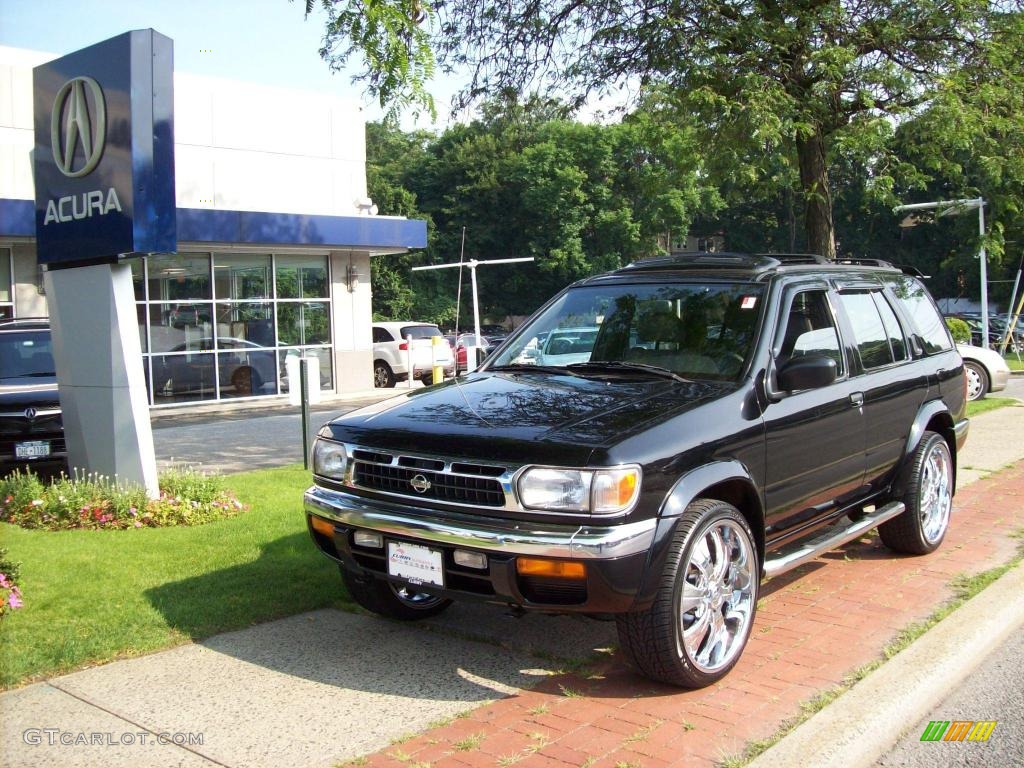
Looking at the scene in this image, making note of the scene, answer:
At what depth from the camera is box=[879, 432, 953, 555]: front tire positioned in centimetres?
618

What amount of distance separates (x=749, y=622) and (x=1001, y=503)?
4755 mm

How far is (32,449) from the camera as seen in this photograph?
903 centimetres

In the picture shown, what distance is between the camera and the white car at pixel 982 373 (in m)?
16.2

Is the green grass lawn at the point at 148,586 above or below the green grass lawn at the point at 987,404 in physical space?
above

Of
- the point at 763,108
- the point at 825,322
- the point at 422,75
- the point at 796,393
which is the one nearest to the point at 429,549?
the point at 796,393

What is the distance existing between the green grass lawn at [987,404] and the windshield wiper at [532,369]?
11141mm

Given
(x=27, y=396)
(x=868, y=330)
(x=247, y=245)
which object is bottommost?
(x=27, y=396)

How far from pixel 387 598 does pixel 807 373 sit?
7.96 feet

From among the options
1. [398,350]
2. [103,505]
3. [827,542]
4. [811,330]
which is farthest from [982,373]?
[398,350]

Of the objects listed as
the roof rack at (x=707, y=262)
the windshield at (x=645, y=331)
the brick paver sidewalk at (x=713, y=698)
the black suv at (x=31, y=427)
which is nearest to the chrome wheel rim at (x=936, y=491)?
the brick paver sidewalk at (x=713, y=698)

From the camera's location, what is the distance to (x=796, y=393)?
16.6ft

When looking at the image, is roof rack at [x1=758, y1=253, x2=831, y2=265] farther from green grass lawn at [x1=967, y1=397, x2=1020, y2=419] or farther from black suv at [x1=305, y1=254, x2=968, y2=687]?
green grass lawn at [x1=967, y1=397, x2=1020, y2=419]

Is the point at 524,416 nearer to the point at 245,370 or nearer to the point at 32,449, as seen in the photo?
the point at 32,449

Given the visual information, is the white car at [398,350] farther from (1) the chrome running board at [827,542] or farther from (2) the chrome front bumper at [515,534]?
(2) the chrome front bumper at [515,534]
